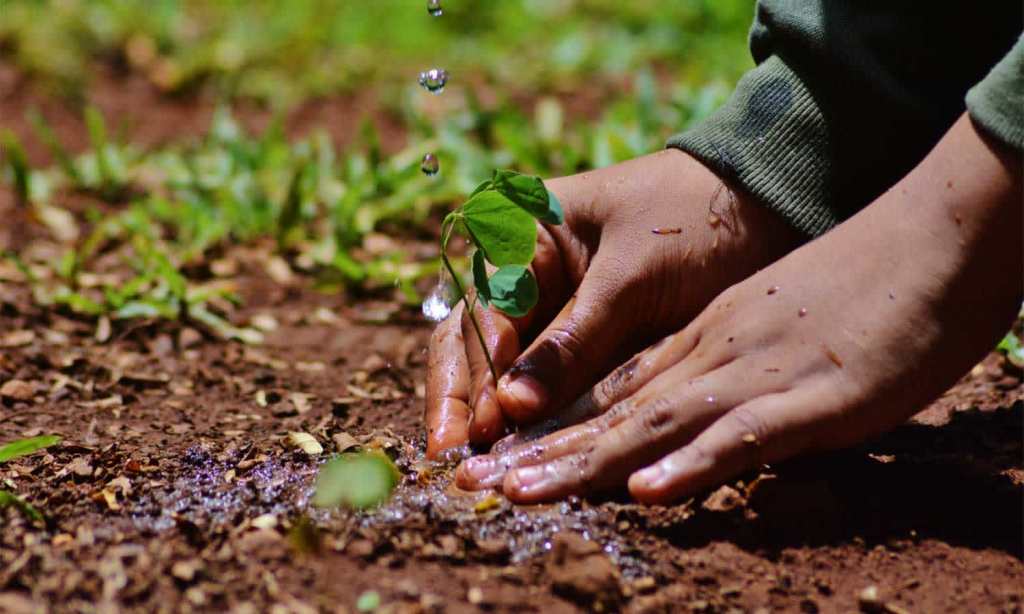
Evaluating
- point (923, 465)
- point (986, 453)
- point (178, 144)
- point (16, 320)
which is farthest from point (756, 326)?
point (178, 144)

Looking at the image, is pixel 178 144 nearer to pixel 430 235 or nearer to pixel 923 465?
pixel 430 235

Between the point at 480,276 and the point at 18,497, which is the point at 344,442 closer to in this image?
the point at 480,276

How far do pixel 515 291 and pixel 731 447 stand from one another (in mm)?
515

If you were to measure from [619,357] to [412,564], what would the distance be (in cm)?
77

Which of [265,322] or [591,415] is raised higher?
[591,415]

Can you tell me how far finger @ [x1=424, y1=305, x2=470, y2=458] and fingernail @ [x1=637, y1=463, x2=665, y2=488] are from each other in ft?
1.55

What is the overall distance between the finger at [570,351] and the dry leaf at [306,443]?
16.3 inches

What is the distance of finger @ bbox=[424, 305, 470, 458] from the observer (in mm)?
2293

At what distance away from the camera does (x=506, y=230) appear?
6.81ft

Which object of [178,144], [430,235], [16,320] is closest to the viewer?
[16,320]

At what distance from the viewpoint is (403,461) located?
2.25 metres

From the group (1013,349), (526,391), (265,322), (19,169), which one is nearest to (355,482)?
(526,391)

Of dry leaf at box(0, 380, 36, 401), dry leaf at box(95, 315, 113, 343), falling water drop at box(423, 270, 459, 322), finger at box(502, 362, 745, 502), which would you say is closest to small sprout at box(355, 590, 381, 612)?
finger at box(502, 362, 745, 502)

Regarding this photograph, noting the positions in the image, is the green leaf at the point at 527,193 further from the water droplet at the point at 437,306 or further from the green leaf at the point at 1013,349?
the green leaf at the point at 1013,349
